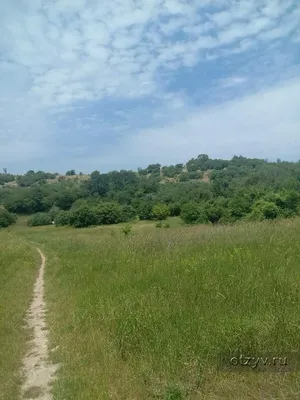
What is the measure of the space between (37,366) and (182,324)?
2.25 m

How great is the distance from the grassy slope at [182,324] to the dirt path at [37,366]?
7.6 inches

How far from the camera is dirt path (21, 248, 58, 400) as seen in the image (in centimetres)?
423

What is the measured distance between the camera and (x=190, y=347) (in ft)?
13.8

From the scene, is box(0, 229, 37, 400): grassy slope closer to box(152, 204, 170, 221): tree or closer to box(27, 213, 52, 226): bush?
box(152, 204, 170, 221): tree

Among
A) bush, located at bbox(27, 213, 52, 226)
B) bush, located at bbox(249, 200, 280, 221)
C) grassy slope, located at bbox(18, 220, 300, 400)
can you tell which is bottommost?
bush, located at bbox(27, 213, 52, 226)

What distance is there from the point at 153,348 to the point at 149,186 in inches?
4971

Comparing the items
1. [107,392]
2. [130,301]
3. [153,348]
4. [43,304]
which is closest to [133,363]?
[153,348]

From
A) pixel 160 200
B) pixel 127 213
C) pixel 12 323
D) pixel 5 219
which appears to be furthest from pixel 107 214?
pixel 12 323

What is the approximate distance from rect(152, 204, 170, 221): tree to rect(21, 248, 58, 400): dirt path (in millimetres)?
83394

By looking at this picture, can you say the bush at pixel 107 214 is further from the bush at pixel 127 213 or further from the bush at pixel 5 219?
the bush at pixel 5 219

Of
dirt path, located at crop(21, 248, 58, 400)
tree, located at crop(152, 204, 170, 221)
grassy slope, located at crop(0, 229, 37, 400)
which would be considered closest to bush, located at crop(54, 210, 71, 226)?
tree, located at crop(152, 204, 170, 221)

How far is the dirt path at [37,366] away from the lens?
4230 mm

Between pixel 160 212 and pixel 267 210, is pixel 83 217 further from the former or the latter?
pixel 267 210

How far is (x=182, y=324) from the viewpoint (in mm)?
4797
